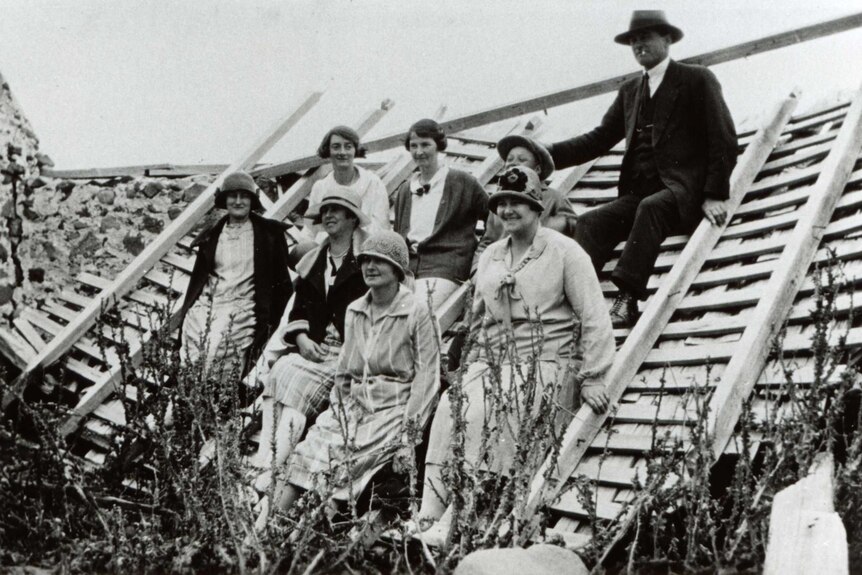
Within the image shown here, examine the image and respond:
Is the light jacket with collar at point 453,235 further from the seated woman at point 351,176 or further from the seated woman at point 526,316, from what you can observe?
the seated woman at point 526,316

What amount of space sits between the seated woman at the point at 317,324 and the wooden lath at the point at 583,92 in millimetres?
1994

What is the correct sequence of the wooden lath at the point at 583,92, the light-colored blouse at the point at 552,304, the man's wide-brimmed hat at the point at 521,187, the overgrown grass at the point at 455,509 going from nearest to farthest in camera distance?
the overgrown grass at the point at 455,509 < the light-colored blouse at the point at 552,304 < the man's wide-brimmed hat at the point at 521,187 < the wooden lath at the point at 583,92

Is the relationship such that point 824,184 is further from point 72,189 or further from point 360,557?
point 72,189

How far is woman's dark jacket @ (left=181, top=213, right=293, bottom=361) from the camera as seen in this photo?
5.88 meters

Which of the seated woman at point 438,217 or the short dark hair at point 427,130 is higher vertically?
the short dark hair at point 427,130

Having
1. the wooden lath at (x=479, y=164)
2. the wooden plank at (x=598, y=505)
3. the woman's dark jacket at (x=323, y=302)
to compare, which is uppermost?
the wooden lath at (x=479, y=164)

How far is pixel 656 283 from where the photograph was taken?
5.10 meters

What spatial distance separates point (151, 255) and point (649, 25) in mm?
3885

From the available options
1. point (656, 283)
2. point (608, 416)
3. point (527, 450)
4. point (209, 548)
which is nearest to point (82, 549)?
point (209, 548)

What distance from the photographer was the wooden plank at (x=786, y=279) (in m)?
3.93

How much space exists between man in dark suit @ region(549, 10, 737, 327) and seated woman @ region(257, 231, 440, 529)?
3.60ft

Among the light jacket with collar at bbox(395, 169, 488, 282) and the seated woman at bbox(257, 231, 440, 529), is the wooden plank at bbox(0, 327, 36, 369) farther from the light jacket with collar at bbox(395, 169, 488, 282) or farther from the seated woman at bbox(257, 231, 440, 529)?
the seated woman at bbox(257, 231, 440, 529)

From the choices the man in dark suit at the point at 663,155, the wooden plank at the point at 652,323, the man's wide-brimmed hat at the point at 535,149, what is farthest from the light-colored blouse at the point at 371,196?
the wooden plank at the point at 652,323

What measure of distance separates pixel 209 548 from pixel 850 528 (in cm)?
203
